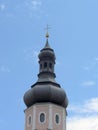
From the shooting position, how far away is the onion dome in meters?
47.5

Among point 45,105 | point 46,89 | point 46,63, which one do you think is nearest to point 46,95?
point 46,89

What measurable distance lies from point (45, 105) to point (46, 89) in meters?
2.05

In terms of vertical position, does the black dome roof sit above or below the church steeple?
below

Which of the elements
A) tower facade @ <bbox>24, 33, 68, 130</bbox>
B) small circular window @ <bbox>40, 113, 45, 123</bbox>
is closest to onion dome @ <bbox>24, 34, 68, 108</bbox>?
tower facade @ <bbox>24, 33, 68, 130</bbox>

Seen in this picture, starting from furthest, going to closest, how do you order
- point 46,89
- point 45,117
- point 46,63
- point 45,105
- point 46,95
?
1. point 46,63
2. point 46,89
3. point 46,95
4. point 45,105
5. point 45,117

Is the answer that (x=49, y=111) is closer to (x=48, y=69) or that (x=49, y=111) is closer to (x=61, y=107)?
(x=61, y=107)

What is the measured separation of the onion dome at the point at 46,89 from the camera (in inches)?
1869

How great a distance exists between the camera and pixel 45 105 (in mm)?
47031

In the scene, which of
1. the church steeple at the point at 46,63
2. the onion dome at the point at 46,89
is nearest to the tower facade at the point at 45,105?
the onion dome at the point at 46,89

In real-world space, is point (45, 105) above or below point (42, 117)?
above

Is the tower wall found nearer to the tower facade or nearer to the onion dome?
the tower facade

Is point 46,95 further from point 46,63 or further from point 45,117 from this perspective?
point 46,63

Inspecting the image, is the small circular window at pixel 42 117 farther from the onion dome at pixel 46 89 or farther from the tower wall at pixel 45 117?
the onion dome at pixel 46 89

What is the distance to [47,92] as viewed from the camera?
4762 cm
